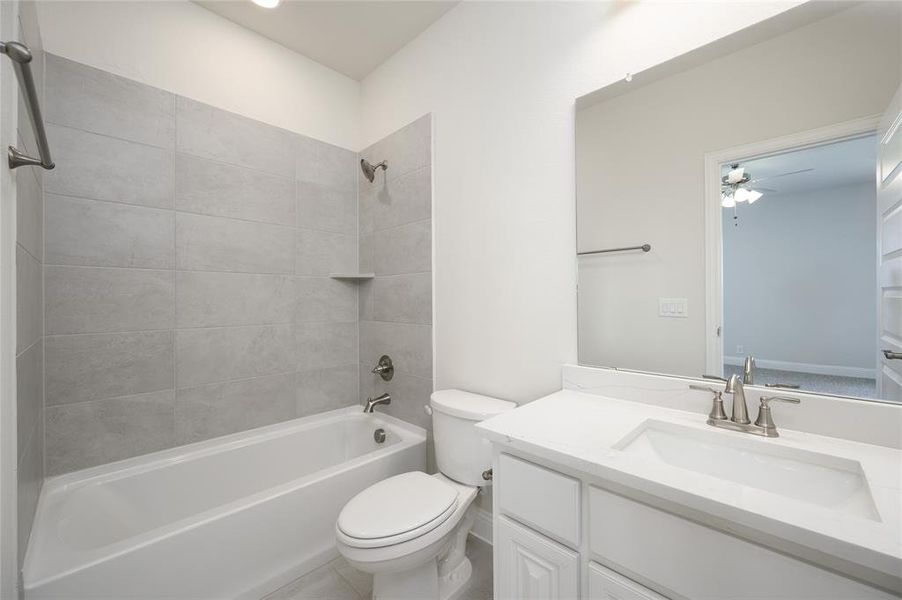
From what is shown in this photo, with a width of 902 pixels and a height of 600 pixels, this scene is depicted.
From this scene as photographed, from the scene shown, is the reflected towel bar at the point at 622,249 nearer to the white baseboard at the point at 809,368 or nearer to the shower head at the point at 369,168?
the white baseboard at the point at 809,368

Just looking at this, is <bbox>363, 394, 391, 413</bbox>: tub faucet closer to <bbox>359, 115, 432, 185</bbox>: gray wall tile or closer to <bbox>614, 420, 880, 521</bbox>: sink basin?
<bbox>359, 115, 432, 185</bbox>: gray wall tile

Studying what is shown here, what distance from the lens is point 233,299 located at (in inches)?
72.7

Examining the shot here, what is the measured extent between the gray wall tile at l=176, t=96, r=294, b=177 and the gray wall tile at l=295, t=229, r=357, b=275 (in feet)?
1.24

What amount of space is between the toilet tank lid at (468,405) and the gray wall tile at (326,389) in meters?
0.88

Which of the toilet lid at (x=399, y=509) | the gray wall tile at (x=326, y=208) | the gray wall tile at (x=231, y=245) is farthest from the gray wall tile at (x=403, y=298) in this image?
the toilet lid at (x=399, y=509)

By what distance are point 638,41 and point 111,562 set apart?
2.35 metres

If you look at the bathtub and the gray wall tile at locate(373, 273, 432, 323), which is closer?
the bathtub

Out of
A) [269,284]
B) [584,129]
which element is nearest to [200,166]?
[269,284]

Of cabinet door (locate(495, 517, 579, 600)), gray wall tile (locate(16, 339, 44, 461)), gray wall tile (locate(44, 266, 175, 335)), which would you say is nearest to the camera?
cabinet door (locate(495, 517, 579, 600))

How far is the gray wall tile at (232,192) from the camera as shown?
171 centimetres

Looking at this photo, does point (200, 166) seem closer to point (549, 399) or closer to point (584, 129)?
point (584, 129)

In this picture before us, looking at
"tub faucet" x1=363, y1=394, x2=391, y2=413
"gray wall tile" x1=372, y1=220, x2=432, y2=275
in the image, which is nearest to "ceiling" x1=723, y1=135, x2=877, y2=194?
"gray wall tile" x1=372, y1=220, x2=432, y2=275

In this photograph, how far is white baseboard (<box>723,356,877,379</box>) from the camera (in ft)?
2.80

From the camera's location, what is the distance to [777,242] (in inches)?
36.9
